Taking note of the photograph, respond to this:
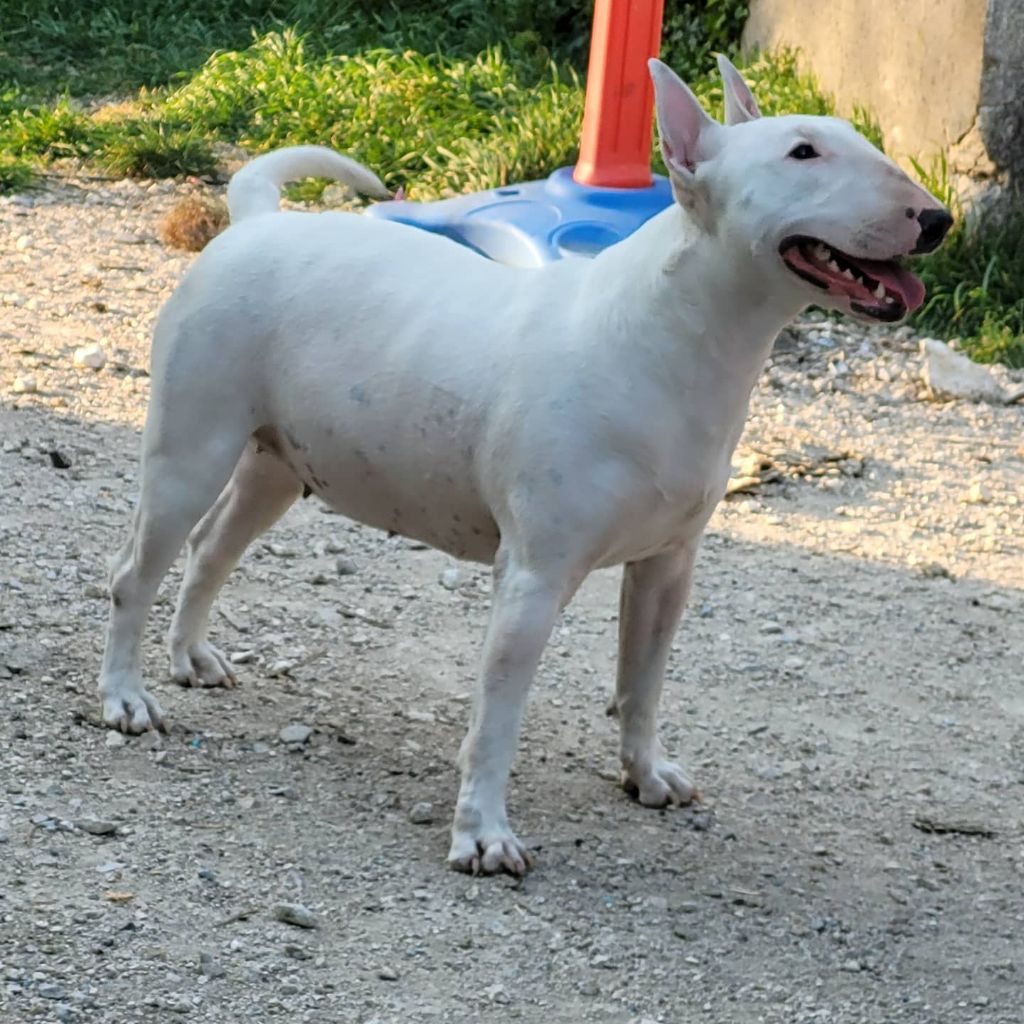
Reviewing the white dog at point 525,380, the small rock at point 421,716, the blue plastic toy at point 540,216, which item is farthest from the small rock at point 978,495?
the small rock at point 421,716

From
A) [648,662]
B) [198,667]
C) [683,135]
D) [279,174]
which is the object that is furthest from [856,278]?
[198,667]

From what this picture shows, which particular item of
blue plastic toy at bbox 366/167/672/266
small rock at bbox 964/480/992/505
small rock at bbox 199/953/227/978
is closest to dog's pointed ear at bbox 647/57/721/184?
small rock at bbox 199/953/227/978

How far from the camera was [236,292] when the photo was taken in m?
3.89

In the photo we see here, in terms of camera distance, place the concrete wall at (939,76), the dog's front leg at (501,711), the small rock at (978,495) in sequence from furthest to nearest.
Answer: the concrete wall at (939,76) → the small rock at (978,495) → the dog's front leg at (501,711)

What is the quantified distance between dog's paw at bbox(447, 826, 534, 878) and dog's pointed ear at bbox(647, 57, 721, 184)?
131cm

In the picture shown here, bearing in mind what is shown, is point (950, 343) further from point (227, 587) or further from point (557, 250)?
point (227, 587)

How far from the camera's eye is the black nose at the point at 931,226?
327cm

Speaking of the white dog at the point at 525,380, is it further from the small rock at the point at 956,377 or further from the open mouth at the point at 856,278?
the small rock at the point at 956,377

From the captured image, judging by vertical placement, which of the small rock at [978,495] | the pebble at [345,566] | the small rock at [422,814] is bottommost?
the pebble at [345,566]

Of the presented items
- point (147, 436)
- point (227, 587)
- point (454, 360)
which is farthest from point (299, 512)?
point (454, 360)

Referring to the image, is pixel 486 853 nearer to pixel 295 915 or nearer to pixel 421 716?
pixel 295 915

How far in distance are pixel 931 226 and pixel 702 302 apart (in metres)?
0.45

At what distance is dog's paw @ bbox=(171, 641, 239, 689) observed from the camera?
4414mm

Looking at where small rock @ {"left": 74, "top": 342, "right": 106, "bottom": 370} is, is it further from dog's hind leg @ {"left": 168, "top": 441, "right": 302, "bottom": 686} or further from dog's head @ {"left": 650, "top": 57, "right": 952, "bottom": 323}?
dog's head @ {"left": 650, "top": 57, "right": 952, "bottom": 323}
